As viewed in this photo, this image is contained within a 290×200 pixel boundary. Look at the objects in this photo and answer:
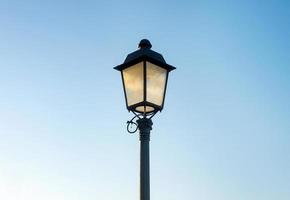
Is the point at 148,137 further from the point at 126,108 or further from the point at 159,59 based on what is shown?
the point at 159,59

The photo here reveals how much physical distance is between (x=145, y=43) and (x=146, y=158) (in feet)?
5.84

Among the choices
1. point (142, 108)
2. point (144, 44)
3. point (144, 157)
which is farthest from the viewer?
point (144, 44)

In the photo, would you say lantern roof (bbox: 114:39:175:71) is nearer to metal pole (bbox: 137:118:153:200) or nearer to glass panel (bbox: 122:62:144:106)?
glass panel (bbox: 122:62:144:106)

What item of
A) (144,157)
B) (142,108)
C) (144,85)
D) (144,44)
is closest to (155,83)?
(144,85)

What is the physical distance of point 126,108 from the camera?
25.2 ft

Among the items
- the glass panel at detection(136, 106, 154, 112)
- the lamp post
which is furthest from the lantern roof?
Result: the glass panel at detection(136, 106, 154, 112)

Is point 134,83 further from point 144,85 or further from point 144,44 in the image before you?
point 144,44

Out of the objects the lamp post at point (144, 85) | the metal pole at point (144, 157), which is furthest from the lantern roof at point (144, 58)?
the metal pole at point (144, 157)

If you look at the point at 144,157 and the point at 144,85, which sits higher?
the point at 144,85

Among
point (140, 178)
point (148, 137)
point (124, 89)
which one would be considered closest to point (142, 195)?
point (140, 178)

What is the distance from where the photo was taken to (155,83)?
7.50m

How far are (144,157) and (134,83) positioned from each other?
40.9 inches

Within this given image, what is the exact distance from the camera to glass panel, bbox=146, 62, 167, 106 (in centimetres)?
745

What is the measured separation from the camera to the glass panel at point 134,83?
746cm
